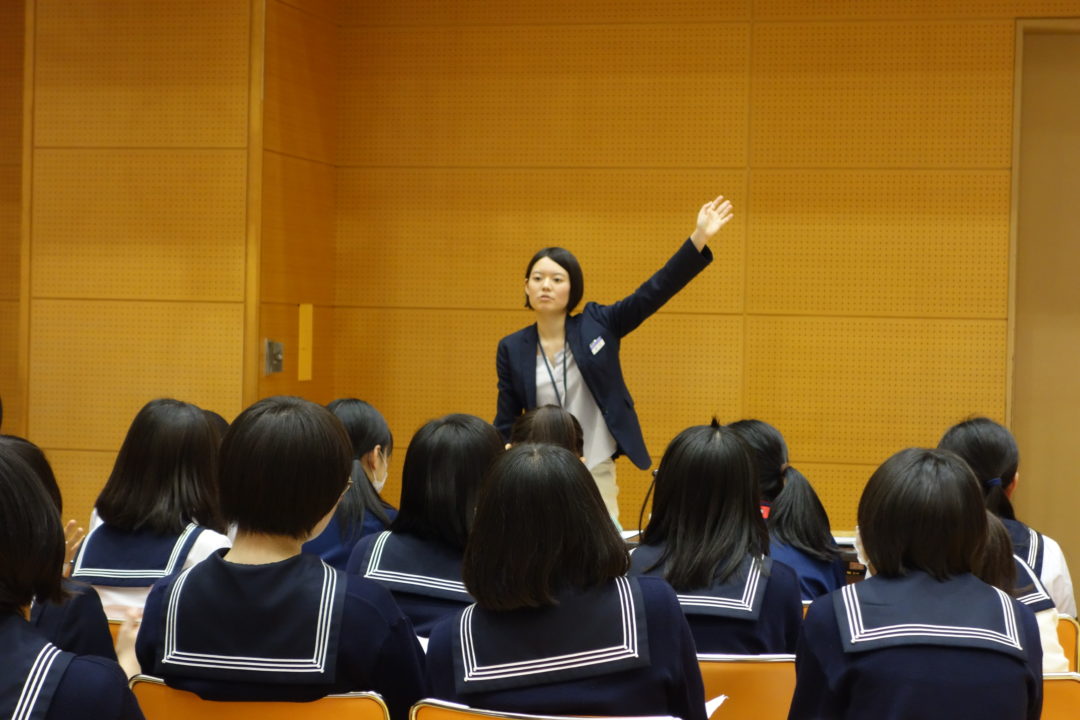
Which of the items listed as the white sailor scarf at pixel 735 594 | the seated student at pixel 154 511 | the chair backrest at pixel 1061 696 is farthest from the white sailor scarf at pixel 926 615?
the seated student at pixel 154 511

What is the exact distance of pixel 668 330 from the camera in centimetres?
593

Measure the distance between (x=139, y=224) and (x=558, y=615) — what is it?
4.26m

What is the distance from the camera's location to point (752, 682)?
6.55 feet

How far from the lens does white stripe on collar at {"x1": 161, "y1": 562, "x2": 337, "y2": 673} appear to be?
1.73 m

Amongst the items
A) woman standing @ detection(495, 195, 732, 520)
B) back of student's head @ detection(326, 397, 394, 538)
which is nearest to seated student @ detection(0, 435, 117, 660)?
back of student's head @ detection(326, 397, 394, 538)

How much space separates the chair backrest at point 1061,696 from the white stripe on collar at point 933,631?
160mm

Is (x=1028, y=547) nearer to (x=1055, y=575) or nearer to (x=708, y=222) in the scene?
(x=1055, y=575)

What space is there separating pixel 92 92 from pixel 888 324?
3.90m

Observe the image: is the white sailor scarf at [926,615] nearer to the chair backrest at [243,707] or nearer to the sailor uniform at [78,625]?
the chair backrest at [243,707]

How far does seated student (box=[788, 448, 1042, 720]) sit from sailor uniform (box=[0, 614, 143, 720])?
104cm

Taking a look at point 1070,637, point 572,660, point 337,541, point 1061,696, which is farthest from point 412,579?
point 1070,637

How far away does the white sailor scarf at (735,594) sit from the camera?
219cm

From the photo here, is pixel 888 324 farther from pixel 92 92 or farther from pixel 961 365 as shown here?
pixel 92 92

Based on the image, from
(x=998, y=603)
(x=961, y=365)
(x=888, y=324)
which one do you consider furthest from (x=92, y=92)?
(x=998, y=603)
